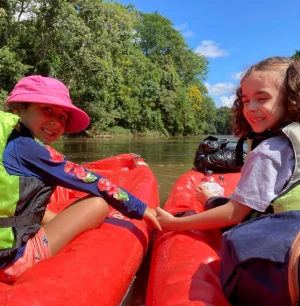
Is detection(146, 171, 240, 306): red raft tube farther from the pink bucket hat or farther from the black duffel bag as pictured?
the black duffel bag

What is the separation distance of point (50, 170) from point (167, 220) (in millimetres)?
619

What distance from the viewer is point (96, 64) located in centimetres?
1808

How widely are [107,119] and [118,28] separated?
5.49 meters

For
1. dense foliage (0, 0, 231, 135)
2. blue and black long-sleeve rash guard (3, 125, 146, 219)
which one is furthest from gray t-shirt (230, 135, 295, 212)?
dense foliage (0, 0, 231, 135)

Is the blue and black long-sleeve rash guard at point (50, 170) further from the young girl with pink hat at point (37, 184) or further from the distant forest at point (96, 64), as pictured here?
the distant forest at point (96, 64)

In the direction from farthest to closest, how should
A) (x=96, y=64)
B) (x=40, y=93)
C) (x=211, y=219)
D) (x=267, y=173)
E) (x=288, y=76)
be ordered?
(x=96, y=64)
(x=40, y=93)
(x=211, y=219)
(x=288, y=76)
(x=267, y=173)

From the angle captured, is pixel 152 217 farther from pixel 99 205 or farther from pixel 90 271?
pixel 90 271

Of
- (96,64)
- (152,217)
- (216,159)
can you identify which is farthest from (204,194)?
(96,64)

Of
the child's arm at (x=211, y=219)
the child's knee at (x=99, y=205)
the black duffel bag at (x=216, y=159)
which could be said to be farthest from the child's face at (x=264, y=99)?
the black duffel bag at (x=216, y=159)

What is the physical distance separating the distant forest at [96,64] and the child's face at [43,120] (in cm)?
811

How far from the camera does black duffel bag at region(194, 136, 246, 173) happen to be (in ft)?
12.2

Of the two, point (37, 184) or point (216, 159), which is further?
point (216, 159)

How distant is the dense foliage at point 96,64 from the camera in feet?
53.3

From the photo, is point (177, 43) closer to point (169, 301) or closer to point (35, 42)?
point (35, 42)
